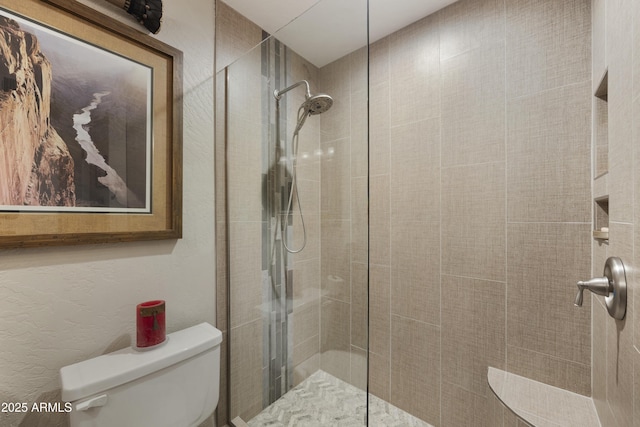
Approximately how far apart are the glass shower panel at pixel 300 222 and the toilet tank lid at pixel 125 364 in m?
0.28

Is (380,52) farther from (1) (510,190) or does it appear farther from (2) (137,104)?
(2) (137,104)

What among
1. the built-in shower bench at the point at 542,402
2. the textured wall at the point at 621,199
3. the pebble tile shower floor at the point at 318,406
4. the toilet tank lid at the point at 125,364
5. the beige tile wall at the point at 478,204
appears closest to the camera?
the textured wall at the point at 621,199

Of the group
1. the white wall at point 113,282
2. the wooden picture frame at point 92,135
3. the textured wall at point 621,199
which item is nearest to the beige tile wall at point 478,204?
the textured wall at point 621,199

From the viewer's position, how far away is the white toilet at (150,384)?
746 millimetres

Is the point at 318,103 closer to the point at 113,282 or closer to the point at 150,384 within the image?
the point at 113,282

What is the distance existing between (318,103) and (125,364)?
3.52 feet

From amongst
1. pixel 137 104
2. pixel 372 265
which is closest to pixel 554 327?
pixel 372 265

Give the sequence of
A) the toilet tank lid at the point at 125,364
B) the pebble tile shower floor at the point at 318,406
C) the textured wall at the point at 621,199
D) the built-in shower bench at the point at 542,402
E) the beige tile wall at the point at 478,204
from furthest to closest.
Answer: the beige tile wall at the point at 478,204 → the built-in shower bench at the point at 542,402 → the pebble tile shower floor at the point at 318,406 → the toilet tank lid at the point at 125,364 → the textured wall at the point at 621,199

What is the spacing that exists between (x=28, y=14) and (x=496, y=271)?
1989 millimetres

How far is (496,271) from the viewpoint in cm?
127

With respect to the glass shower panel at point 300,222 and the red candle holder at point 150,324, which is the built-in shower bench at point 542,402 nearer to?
the glass shower panel at point 300,222

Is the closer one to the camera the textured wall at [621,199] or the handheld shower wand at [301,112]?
the textured wall at [621,199]

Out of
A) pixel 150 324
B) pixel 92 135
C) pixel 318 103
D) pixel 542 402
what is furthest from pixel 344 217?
pixel 542 402

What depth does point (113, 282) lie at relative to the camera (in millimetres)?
960
